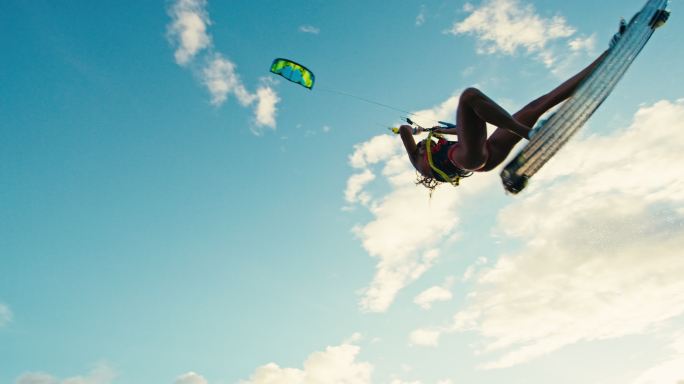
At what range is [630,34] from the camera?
5012mm

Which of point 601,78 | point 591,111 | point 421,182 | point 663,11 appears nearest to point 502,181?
point 591,111

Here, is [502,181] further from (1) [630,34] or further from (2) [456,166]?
(1) [630,34]

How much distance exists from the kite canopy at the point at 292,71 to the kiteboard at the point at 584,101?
8.97 m

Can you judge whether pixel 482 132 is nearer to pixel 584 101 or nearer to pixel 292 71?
pixel 584 101


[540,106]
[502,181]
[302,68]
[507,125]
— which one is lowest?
[502,181]

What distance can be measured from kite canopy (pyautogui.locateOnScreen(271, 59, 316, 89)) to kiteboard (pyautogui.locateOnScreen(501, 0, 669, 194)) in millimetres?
8968

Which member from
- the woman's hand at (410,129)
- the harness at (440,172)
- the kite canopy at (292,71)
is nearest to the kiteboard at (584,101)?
the harness at (440,172)

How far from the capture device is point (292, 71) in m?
12.7

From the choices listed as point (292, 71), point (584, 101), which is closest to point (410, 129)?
point (584, 101)

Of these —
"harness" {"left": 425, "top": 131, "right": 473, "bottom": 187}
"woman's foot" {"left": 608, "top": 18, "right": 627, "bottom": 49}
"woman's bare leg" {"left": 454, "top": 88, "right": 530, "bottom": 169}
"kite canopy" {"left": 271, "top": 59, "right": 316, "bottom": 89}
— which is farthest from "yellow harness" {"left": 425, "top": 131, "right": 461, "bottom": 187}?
"kite canopy" {"left": 271, "top": 59, "right": 316, "bottom": 89}

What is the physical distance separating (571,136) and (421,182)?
2.60 meters

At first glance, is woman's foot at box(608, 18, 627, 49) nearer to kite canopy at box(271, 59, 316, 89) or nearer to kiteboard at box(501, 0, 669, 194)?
kiteboard at box(501, 0, 669, 194)

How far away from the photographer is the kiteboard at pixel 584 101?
471 centimetres

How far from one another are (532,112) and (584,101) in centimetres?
63
